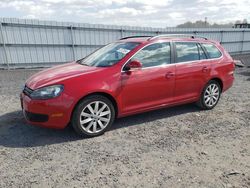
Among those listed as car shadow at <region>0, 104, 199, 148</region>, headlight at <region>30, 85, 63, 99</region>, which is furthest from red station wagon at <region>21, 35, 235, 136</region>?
car shadow at <region>0, 104, 199, 148</region>

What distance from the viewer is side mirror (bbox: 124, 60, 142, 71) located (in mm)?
4023

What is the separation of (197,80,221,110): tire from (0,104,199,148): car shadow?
1.99 ft

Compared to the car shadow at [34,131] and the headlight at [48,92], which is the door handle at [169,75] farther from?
→ the headlight at [48,92]

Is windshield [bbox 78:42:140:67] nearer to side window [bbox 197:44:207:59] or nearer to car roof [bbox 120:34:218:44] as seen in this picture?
car roof [bbox 120:34:218:44]

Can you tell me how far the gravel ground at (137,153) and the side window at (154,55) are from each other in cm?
115

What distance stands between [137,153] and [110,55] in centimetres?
199

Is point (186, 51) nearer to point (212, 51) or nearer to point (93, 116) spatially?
point (212, 51)

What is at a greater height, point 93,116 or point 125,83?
point 125,83

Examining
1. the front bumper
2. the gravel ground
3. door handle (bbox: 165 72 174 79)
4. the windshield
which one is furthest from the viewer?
door handle (bbox: 165 72 174 79)

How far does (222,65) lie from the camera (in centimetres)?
533

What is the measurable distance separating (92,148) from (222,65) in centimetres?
353

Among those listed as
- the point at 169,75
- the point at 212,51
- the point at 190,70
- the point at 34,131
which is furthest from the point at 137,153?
the point at 212,51

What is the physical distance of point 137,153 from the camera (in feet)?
11.2

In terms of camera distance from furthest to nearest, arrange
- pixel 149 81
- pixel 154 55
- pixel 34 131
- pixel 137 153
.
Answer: pixel 154 55, pixel 149 81, pixel 34 131, pixel 137 153
